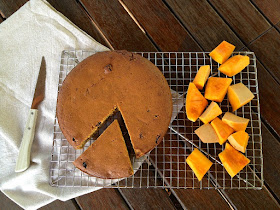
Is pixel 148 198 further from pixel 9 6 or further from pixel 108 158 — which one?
pixel 9 6

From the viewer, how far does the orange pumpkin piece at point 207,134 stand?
1366 millimetres

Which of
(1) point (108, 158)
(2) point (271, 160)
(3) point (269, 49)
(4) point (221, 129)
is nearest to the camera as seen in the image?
(1) point (108, 158)

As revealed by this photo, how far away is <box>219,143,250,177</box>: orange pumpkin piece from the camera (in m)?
1.31

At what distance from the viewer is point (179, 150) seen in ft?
4.75

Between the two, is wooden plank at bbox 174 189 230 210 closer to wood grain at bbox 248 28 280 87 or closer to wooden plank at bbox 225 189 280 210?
wooden plank at bbox 225 189 280 210

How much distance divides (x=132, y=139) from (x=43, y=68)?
0.70m

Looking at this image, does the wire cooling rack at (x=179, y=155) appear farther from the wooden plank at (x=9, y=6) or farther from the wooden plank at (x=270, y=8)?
the wooden plank at (x=9, y=6)

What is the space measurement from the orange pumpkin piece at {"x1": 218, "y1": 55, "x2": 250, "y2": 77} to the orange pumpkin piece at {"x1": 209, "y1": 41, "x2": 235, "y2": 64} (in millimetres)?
31

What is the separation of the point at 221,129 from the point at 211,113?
95mm

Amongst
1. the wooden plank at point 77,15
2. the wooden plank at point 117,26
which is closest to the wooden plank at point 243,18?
the wooden plank at point 117,26

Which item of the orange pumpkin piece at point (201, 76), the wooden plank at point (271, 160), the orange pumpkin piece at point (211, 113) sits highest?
the orange pumpkin piece at point (201, 76)

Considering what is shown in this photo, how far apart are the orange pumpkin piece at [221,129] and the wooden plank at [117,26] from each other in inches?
22.4

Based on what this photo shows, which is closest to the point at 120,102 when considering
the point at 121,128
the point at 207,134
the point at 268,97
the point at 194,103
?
the point at 121,128

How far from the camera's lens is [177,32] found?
5.24 feet
